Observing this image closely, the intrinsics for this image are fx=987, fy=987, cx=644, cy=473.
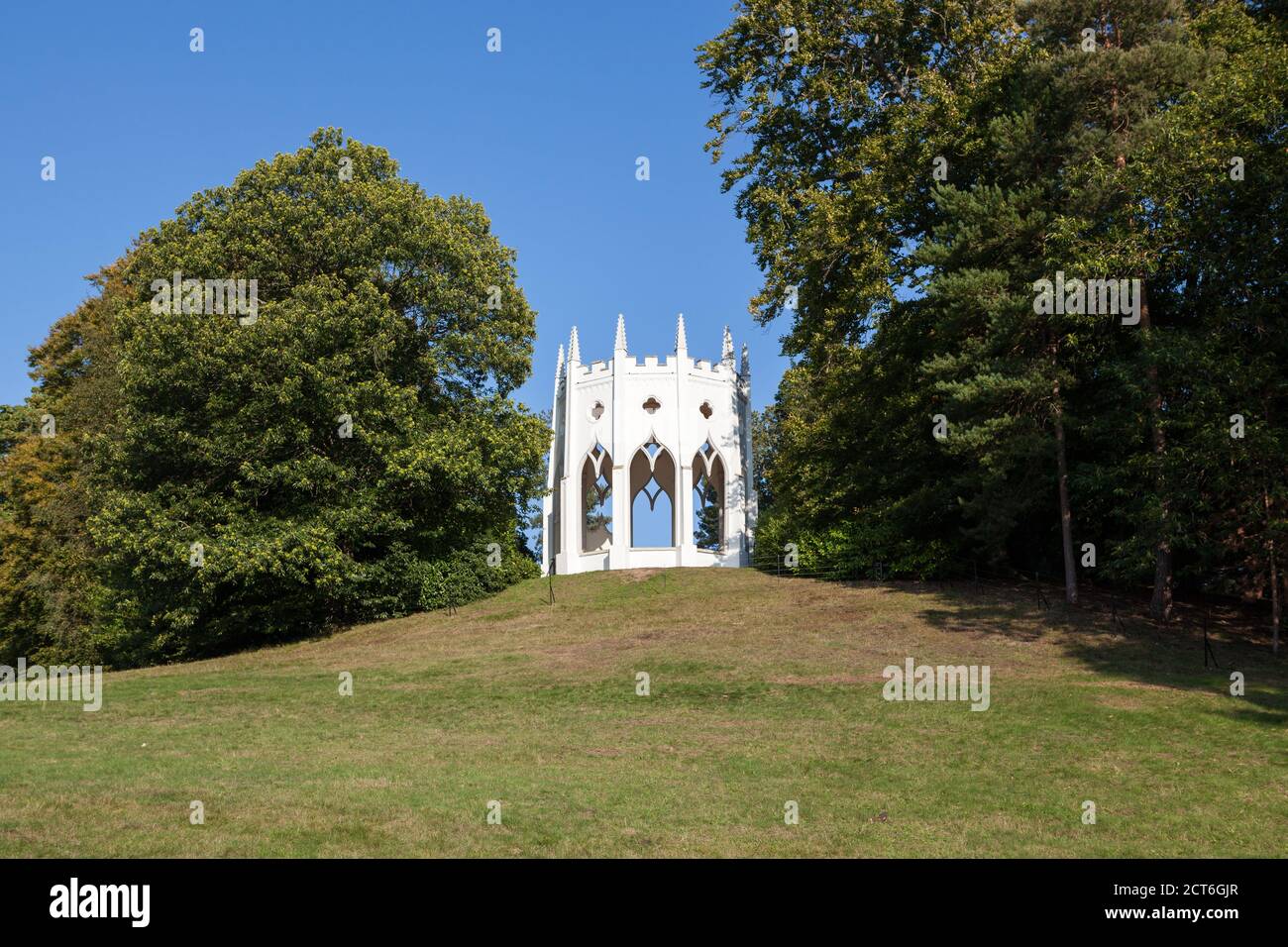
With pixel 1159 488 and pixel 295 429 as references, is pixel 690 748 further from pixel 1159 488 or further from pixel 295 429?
pixel 295 429

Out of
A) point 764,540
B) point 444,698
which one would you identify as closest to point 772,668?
point 444,698

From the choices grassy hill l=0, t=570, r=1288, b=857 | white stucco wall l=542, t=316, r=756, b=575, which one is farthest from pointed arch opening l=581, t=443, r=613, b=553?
grassy hill l=0, t=570, r=1288, b=857

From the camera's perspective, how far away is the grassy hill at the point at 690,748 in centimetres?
1086

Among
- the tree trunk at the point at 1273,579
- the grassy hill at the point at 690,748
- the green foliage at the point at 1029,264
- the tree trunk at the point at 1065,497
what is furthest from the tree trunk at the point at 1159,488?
the tree trunk at the point at 1065,497

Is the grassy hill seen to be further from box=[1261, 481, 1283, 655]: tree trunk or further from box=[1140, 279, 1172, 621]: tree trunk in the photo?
box=[1140, 279, 1172, 621]: tree trunk

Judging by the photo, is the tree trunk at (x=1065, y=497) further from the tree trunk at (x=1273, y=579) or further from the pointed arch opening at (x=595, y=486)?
the pointed arch opening at (x=595, y=486)

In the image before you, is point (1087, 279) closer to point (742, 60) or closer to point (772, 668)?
point (772, 668)

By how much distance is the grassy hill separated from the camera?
428 inches

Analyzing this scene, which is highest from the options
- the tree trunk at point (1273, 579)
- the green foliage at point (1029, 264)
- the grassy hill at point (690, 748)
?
the green foliage at point (1029, 264)

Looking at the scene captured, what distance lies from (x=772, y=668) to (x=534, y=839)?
475 inches

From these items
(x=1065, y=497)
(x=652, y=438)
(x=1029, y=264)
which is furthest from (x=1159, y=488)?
(x=652, y=438)

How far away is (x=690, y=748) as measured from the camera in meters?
15.6

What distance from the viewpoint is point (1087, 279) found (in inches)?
927
